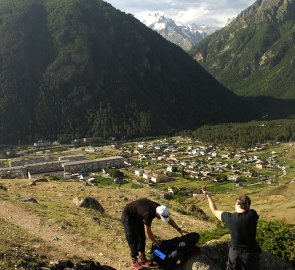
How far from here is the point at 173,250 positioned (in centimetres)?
1247

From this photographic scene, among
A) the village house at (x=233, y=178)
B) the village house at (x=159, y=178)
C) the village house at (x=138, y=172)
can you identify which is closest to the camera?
the village house at (x=159, y=178)

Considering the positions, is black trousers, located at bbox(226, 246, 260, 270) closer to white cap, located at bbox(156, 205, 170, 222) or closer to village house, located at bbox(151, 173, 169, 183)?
white cap, located at bbox(156, 205, 170, 222)

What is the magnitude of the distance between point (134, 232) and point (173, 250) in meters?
1.64

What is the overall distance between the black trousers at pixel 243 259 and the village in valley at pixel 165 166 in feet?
206

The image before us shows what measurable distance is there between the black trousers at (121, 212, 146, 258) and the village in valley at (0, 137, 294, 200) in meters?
59.6

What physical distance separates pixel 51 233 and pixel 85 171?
102437mm

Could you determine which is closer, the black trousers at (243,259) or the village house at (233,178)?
the black trousers at (243,259)

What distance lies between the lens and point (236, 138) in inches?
7151

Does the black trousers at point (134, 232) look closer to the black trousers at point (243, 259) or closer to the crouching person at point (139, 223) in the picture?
the crouching person at point (139, 223)

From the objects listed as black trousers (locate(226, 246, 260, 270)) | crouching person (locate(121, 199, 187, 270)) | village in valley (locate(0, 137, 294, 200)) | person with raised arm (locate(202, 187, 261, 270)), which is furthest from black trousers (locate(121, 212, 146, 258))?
village in valley (locate(0, 137, 294, 200))

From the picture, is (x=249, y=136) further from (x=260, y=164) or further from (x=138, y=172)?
(x=138, y=172)

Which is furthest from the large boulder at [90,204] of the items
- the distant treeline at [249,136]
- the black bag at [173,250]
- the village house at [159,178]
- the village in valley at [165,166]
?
the distant treeline at [249,136]

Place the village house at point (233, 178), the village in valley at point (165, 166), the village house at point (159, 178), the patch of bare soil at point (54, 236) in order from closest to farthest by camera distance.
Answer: the patch of bare soil at point (54, 236)
the village in valley at point (165, 166)
the village house at point (159, 178)
the village house at point (233, 178)

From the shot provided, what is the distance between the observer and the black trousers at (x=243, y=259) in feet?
35.0
